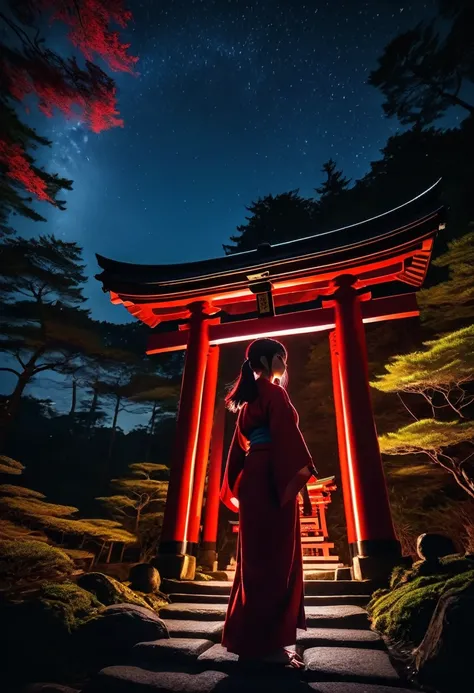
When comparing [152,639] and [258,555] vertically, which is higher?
[258,555]

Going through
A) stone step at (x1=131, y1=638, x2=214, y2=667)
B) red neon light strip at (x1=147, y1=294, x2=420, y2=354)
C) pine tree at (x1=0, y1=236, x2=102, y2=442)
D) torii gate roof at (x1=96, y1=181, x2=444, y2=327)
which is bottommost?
stone step at (x1=131, y1=638, x2=214, y2=667)

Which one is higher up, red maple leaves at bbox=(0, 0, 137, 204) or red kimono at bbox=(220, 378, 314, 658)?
red maple leaves at bbox=(0, 0, 137, 204)

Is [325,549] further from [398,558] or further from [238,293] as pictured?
[238,293]

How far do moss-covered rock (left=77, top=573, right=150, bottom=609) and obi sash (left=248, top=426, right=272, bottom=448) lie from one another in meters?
2.58

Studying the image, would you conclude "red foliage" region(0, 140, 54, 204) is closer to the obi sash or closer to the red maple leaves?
the red maple leaves

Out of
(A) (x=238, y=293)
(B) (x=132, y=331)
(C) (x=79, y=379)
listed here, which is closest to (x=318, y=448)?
(A) (x=238, y=293)

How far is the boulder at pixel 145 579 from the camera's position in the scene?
4.52 metres

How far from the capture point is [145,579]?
4586mm

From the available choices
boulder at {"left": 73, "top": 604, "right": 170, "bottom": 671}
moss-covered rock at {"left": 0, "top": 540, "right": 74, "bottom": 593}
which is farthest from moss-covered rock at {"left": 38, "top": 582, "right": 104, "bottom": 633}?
moss-covered rock at {"left": 0, "top": 540, "right": 74, "bottom": 593}

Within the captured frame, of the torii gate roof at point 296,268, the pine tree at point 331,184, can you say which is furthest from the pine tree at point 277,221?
the torii gate roof at point 296,268

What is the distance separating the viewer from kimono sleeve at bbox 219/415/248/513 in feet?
10.0

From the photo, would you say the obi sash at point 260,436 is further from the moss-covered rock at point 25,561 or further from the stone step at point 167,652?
the moss-covered rock at point 25,561

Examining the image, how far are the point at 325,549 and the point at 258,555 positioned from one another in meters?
6.22

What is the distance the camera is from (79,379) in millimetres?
26156
